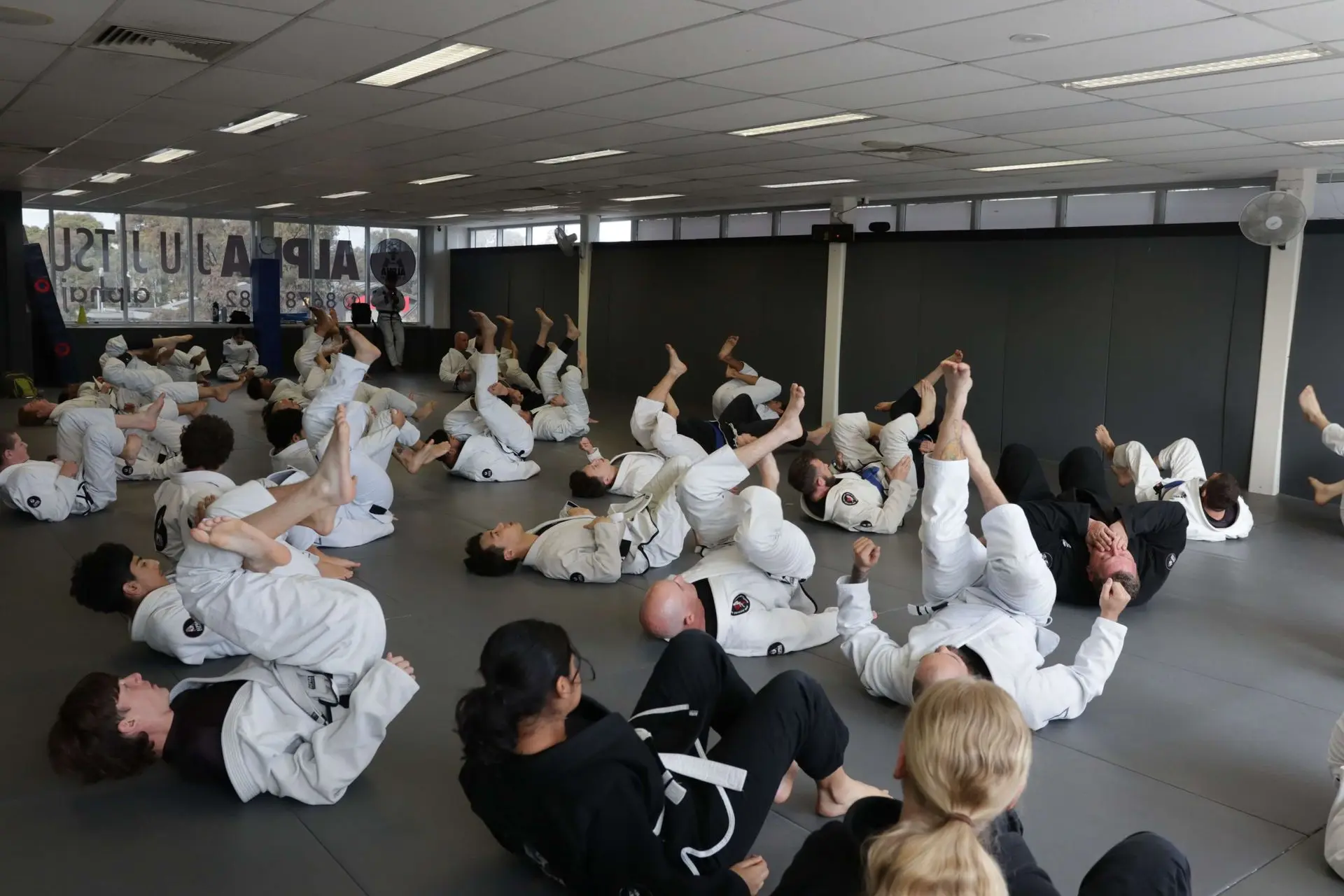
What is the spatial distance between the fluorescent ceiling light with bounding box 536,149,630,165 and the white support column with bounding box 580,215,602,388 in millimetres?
6701

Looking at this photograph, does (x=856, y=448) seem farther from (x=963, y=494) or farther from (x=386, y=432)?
(x=963, y=494)

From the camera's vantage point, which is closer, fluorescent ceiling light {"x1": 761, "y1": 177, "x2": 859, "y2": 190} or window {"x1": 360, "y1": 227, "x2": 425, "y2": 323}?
fluorescent ceiling light {"x1": 761, "y1": 177, "x2": 859, "y2": 190}

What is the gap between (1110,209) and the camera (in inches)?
403

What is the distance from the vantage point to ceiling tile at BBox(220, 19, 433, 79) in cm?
462

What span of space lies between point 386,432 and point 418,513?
643 millimetres

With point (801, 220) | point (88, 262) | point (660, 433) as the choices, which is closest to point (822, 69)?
point (660, 433)

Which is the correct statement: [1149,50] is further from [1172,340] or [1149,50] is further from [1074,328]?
[1074,328]

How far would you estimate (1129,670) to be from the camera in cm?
430

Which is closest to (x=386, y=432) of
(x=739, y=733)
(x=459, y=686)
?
(x=459, y=686)

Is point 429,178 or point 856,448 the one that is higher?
point 429,178

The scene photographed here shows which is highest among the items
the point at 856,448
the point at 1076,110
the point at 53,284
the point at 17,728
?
the point at 1076,110

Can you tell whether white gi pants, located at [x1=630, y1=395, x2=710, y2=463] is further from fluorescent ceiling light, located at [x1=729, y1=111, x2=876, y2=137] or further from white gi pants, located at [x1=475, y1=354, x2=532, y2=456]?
fluorescent ceiling light, located at [x1=729, y1=111, x2=876, y2=137]

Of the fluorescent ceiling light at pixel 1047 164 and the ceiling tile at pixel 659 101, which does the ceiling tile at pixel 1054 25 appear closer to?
the ceiling tile at pixel 659 101

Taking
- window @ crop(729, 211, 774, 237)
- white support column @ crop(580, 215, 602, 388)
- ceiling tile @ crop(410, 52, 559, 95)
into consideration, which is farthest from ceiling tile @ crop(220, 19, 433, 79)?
white support column @ crop(580, 215, 602, 388)
